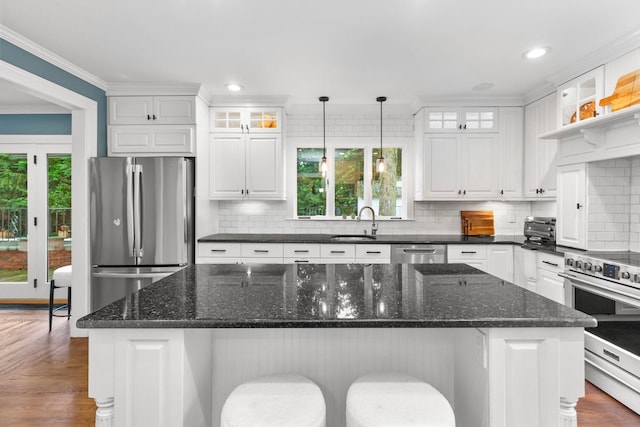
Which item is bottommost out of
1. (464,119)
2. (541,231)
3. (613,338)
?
(613,338)

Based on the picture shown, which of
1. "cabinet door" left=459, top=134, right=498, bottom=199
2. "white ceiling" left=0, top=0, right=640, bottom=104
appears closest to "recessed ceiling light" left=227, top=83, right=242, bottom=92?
"white ceiling" left=0, top=0, right=640, bottom=104

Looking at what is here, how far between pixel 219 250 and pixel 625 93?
3798mm

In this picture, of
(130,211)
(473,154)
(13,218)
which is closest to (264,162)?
(130,211)

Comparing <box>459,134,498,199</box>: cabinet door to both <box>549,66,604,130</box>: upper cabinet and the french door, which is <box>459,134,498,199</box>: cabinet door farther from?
the french door

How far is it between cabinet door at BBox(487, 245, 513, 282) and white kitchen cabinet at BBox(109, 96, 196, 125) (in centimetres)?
354

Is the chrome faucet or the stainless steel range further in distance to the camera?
the chrome faucet

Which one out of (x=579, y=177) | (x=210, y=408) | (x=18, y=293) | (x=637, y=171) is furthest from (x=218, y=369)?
(x=18, y=293)

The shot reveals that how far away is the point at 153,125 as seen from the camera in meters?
3.77

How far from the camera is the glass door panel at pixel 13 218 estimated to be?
4.78 m

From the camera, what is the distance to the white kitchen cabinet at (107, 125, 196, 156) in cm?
376

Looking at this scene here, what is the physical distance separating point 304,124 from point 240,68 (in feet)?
4.65

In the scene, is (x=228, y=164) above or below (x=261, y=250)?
above

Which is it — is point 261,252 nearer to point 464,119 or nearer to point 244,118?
point 244,118

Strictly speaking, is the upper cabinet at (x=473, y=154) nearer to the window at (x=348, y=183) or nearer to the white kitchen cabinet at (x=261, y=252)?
the window at (x=348, y=183)
